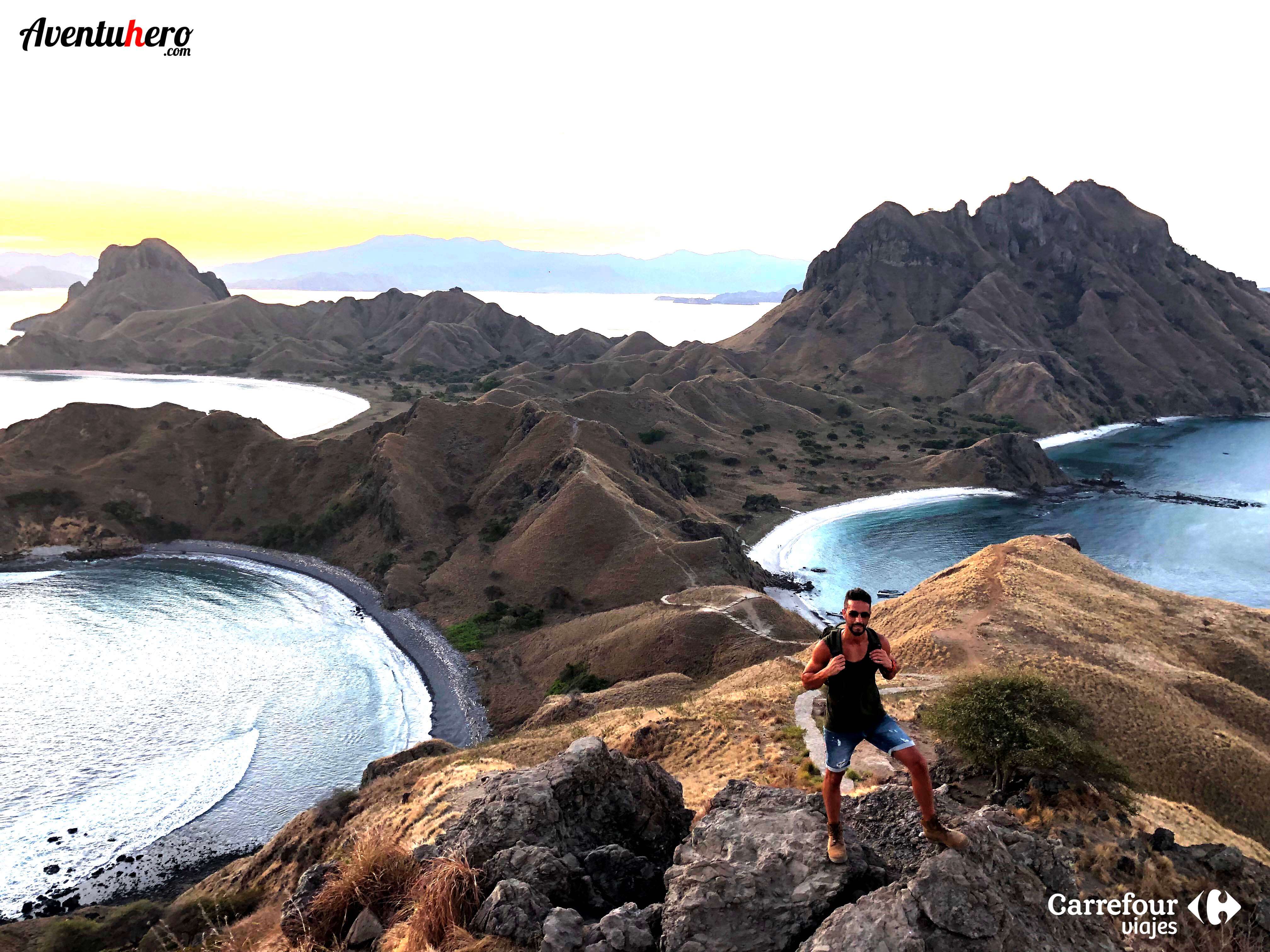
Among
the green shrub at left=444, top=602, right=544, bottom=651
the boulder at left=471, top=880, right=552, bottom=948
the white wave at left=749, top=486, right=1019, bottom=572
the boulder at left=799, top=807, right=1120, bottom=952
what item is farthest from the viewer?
the white wave at left=749, top=486, right=1019, bottom=572

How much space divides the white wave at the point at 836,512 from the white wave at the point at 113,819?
70.8m

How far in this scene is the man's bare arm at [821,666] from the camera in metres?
9.69

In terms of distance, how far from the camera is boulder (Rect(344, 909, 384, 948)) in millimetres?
11734

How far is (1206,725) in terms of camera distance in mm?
29641

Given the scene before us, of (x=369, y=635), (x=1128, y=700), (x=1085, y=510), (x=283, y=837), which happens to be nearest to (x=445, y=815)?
(x=283, y=837)

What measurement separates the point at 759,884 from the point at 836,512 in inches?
4681

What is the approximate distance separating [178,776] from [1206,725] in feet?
211

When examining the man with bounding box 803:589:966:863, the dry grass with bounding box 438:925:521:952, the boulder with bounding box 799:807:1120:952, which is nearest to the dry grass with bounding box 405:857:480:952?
the dry grass with bounding box 438:925:521:952

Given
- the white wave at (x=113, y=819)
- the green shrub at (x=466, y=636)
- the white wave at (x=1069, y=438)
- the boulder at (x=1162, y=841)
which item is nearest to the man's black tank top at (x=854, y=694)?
the boulder at (x=1162, y=841)

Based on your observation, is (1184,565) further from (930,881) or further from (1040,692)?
(930,881)

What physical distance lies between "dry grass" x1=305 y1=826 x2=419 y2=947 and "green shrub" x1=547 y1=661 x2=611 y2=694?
4191 cm

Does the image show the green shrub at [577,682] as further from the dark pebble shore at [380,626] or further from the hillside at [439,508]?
the dark pebble shore at [380,626]

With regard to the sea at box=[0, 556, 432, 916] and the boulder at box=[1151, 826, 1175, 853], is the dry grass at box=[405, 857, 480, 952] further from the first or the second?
the sea at box=[0, 556, 432, 916]

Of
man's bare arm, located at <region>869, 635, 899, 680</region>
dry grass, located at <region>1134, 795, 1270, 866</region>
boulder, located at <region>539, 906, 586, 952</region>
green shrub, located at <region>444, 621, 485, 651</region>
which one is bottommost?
green shrub, located at <region>444, 621, 485, 651</region>
